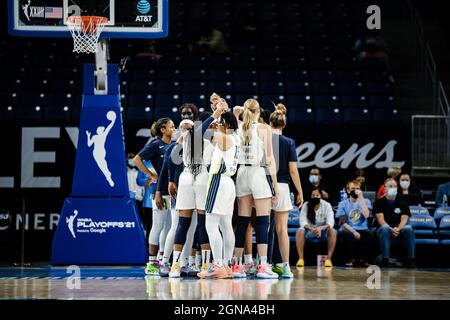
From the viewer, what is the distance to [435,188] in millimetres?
14375

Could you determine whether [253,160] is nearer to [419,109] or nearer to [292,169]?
[292,169]

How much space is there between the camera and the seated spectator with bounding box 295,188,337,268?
1257cm

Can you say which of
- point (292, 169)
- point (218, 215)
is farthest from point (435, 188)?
point (218, 215)

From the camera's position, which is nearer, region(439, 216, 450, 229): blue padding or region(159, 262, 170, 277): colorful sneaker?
region(159, 262, 170, 277): colorful sneaker

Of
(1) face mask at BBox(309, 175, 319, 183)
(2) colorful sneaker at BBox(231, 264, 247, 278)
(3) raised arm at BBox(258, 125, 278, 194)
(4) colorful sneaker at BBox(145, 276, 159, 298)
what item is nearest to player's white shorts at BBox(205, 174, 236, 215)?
(3) raised arm at BBox(258, 125, 278, 194)

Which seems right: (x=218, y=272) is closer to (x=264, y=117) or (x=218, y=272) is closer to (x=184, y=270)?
(x=184, y=270)

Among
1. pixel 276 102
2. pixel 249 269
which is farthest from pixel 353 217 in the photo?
pixel 249 269

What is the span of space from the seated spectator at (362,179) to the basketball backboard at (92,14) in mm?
4267

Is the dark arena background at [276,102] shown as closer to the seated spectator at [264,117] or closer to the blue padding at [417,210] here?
the blue padding at [417,210]

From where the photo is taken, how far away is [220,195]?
852 cm

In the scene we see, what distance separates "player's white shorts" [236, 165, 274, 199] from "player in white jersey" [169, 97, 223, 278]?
356 mm

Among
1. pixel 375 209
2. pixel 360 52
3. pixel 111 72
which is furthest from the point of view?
pixel 360 52

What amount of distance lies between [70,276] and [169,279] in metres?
1.21

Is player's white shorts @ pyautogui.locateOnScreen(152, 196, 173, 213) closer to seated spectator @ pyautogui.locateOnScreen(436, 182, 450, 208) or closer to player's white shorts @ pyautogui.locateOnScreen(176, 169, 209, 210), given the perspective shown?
player's white shorts @ pyautogui.locateOnScreen(176, 169, 209, 210)
